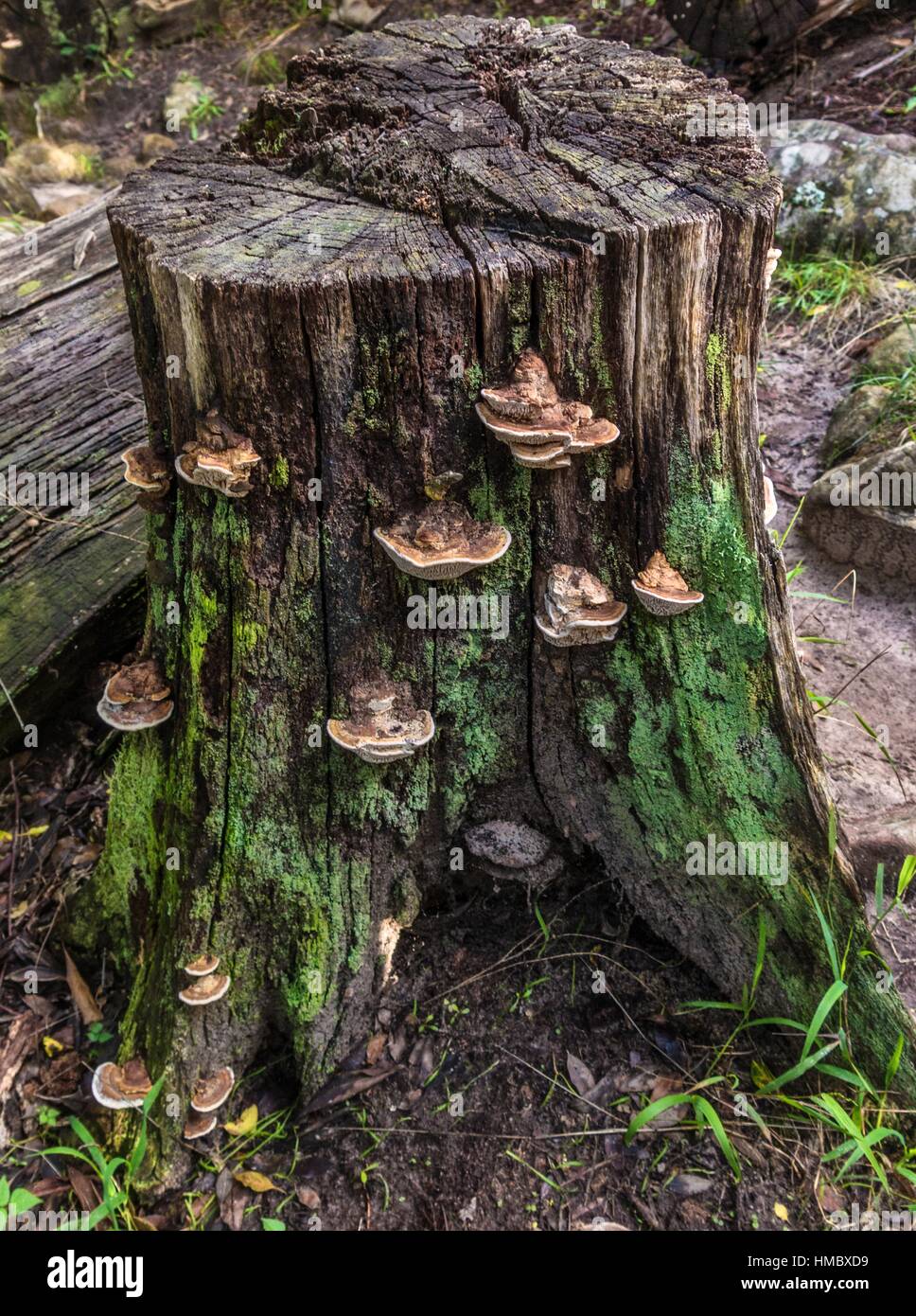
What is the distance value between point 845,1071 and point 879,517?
3600 millimetres

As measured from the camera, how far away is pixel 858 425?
6094 mm

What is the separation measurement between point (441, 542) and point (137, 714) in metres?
1.17

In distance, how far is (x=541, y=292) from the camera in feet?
7.77

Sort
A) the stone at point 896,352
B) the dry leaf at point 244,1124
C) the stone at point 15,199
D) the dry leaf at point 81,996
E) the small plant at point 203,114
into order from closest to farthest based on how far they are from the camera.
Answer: the dry leaf at point 244,1124 → the dry leaf at point 81,996 → the stone at point 896,352 → the stone at point 15,199 → the small plant at point 203,114

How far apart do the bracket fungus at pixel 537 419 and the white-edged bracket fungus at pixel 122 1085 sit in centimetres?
239

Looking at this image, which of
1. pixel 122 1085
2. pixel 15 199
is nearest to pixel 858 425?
pixel 122 1085

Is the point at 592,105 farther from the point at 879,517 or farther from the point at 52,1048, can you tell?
the point at 52,1048

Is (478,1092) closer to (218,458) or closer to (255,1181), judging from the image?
(255,1181)

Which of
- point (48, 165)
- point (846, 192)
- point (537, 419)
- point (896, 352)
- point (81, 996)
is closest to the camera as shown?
point (537, 419)

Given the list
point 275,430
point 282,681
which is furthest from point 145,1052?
point 275,430

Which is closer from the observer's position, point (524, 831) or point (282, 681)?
point (282, 681)

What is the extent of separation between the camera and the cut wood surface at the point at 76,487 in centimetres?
436

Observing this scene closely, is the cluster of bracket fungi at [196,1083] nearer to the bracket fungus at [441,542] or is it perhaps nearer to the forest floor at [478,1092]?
the forest floor at [478,1092]

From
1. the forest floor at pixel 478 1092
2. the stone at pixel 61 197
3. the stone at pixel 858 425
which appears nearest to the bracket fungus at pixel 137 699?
the forest floor at pixel 478 1092
